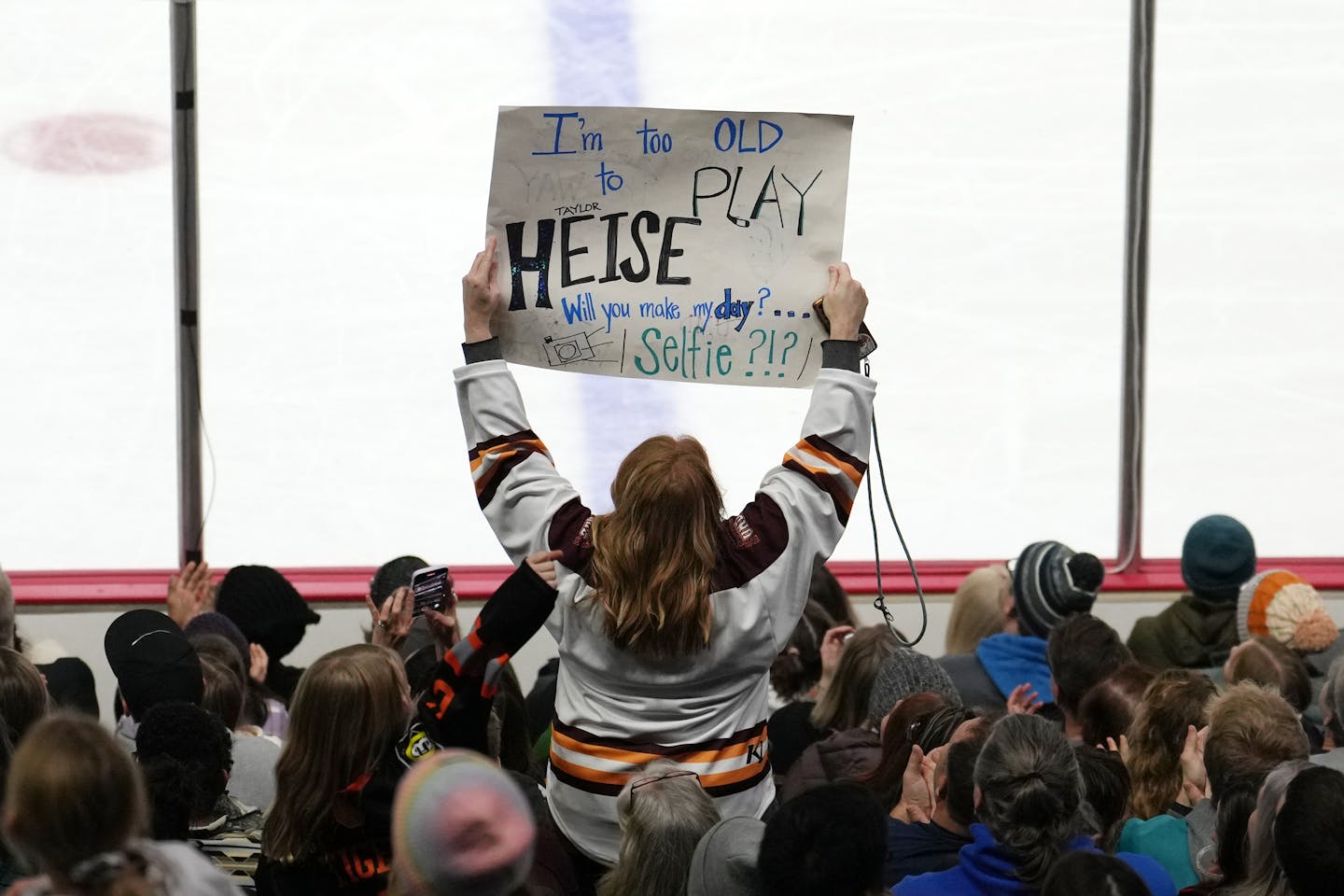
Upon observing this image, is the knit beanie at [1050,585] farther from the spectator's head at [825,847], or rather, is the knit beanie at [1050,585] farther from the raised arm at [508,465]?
the spectator's head at [825,847]

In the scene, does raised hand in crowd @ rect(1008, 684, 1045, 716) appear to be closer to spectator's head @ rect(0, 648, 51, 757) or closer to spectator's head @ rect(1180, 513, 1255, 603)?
spectator's head @ rect(1180, 513, 1255, 603)

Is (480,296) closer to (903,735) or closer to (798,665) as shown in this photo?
(903,735)

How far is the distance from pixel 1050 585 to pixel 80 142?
356 centimetres

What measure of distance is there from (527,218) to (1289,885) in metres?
1.63

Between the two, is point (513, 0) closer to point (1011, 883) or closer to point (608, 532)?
point (608, 532)

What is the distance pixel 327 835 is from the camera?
2.26 metres

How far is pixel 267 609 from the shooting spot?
438cm

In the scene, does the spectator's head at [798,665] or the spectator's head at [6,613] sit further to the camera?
the spectator's head at [798,665]

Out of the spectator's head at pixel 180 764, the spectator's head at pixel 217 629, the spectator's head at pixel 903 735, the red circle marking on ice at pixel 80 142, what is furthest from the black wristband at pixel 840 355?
the red circle marking on ice at pixel 80 142

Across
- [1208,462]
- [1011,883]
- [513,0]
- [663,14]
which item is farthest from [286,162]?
[1011,883]

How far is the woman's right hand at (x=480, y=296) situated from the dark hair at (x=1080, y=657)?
1413 millimetres

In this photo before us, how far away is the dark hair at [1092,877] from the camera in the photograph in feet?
6.04

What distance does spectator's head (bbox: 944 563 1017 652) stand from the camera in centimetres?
424

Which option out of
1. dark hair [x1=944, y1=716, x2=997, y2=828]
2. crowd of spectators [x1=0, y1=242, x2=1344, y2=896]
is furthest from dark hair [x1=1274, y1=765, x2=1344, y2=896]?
dark hair [x1=944, y1=716, x2=997, y2=828]
